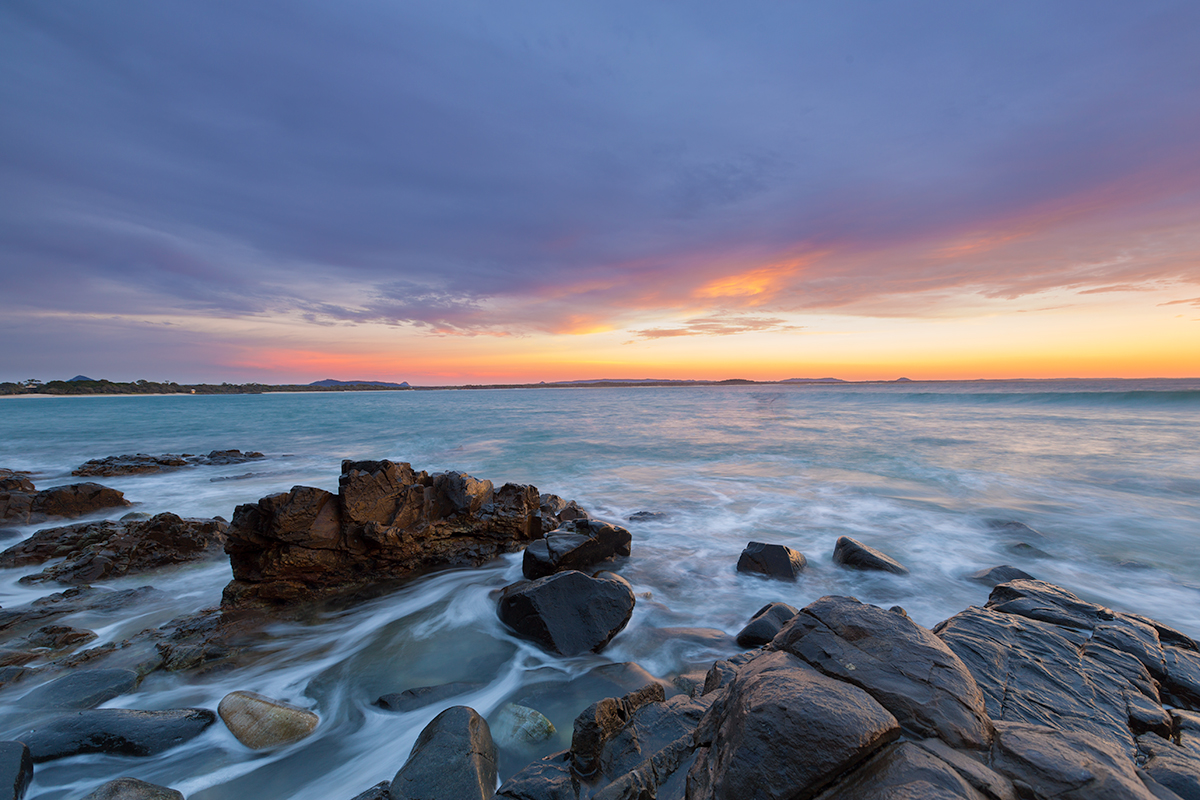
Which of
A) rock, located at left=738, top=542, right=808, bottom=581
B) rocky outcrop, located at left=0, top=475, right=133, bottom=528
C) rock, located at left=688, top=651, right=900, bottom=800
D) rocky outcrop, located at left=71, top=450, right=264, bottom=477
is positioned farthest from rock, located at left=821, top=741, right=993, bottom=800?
rocky outcrop, located at left=71, top=450, right=264, bottom=477

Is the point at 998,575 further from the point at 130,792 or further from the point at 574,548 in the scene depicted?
the point at 130,792

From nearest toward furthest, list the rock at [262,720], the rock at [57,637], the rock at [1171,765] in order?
1. the rock at [1171,765]
2. the rock at [262,720]
3. the rock at [57,637]

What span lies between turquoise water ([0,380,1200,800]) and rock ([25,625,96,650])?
259 millimetres

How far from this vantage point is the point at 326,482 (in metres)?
13.4

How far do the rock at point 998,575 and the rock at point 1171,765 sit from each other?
504 centimetres

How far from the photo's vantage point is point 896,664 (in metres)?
2.41

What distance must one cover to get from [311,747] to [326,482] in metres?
11.0

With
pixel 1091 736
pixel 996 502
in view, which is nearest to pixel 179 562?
pixel 1091 736

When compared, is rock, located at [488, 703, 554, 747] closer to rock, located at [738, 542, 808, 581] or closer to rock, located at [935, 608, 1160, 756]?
rock, located at [935, 608, 1160, 756]

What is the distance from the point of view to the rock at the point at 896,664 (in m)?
2.12

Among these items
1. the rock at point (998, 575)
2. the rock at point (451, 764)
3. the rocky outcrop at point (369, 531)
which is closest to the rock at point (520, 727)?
the rock at point (451, 764)

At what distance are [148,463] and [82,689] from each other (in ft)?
51.2

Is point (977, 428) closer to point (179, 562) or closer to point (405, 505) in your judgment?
point (405, 505)

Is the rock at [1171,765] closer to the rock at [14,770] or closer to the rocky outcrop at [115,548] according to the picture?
the rock at [14,770]
